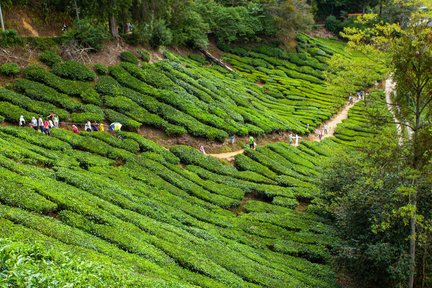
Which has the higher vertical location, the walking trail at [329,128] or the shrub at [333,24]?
the shrub at [333,24]

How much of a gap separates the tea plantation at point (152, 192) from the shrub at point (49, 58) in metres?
0.67

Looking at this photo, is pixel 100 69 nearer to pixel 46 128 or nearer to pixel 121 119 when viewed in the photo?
pixel 121 119

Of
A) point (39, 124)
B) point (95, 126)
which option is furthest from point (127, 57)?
point (39, 124)

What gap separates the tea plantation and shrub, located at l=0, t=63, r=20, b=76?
72 cm

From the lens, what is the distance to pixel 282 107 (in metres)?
53.2

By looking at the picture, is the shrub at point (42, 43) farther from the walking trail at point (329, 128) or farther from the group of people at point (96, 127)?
the walking trail at point (329, 128)

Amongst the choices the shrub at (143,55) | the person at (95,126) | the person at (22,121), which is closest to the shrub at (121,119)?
the person at (95,126)

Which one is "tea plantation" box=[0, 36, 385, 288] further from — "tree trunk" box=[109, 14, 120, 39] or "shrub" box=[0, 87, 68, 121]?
"tree trunk" box=[109, 14, 120, 39]

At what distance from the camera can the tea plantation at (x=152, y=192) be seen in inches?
564

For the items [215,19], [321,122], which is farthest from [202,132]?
[215,19]

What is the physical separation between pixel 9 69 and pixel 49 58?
12.9 ft

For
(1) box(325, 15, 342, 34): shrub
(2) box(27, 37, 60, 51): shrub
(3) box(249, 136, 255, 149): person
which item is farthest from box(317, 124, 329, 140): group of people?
(1) box(325, 15, 342, 34): shrub

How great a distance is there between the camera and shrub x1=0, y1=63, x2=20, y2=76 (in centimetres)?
2942

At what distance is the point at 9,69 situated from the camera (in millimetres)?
29656
